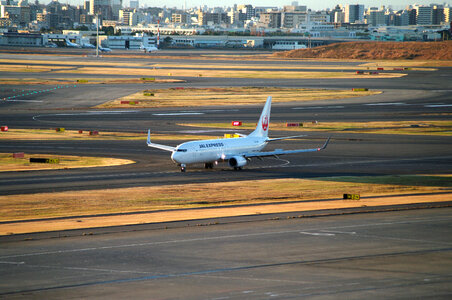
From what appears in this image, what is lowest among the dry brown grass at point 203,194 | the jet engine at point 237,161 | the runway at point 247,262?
the dry brown grass at point 203,194

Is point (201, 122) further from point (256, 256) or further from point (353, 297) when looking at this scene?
point (353, 297)

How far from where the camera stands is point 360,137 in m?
99.1

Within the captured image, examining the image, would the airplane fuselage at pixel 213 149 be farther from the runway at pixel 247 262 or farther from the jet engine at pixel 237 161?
the runway at pixel 247 262

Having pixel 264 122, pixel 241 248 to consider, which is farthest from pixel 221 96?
pixel 241 248

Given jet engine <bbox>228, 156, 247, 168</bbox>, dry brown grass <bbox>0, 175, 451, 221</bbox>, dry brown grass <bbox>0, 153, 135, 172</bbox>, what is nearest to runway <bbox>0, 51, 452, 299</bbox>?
jet engine <bbox>228, 156, 247, 168</bbox>

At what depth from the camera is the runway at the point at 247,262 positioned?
111 feet

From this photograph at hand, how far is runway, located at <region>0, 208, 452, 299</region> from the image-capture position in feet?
111

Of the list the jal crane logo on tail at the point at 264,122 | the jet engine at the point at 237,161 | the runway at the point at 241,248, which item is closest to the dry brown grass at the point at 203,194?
the runway at the point at 241,248

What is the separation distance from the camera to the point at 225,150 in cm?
7350

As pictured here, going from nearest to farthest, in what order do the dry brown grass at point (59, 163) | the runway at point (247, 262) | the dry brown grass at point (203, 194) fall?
the runway at point (247, 262), the dry brown grass at point (203, 194), the dry brown grass at point (59, 163)

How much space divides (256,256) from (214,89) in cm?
12685

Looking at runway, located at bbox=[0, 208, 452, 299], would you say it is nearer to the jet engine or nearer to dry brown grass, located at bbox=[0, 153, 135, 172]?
the jet engine

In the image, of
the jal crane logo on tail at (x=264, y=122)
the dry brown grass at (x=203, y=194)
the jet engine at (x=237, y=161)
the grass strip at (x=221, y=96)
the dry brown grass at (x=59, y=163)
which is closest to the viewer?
the dry brown grass at (x=203, y=194)

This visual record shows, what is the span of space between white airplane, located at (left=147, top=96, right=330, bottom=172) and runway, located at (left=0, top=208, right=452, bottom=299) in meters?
22.5
